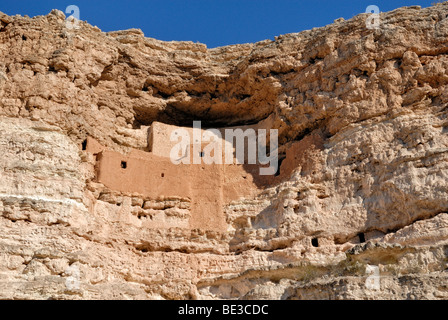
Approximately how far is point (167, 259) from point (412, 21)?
399 inches

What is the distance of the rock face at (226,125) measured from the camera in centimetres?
1617

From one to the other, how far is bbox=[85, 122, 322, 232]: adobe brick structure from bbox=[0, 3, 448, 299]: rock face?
17cm

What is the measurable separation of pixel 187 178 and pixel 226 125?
3666 mm

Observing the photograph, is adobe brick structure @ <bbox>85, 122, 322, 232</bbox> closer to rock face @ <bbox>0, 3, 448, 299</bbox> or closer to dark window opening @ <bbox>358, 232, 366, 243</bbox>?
rock face @ <bbox>0, 3, 448, 299</bbox>

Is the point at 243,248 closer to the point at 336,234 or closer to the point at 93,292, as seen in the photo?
the point at 336,234

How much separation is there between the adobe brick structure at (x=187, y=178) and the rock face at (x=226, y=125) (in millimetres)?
175

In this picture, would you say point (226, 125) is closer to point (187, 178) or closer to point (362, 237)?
point (187, 178)

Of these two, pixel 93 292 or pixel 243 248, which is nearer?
pixel 93 292

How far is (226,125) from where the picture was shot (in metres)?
23.4

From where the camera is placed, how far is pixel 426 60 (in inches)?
769

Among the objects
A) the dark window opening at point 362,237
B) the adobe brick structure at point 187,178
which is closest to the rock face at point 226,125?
the dark window opening at point 362,237

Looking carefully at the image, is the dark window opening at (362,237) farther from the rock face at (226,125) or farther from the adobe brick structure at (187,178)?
the adobe brick structure at (187,178)

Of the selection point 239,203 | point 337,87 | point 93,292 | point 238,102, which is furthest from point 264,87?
point 93,292
